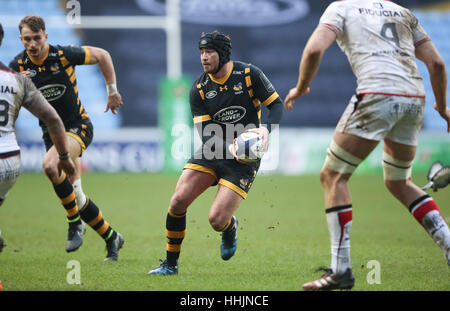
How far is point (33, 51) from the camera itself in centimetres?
636

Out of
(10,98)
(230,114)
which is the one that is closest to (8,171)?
(10,98)

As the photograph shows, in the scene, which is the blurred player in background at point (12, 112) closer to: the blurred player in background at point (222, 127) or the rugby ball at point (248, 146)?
the blurred player in background at point (222, 127)

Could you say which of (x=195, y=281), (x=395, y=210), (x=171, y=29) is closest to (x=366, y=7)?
(x=195, y=281)

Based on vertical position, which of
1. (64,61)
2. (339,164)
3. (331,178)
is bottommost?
(331,178)

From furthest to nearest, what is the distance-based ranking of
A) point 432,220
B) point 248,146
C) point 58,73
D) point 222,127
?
point 58,73, point 222,127, point 248,146, point 432,220

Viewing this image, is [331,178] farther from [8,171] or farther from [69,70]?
[69,70]

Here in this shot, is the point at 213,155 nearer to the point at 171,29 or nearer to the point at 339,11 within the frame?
the point at 339,11

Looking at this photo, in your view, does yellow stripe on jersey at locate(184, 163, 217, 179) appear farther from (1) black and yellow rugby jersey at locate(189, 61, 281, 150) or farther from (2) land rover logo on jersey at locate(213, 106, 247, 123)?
(2) land rover logo on jersey at locate(213, 106, 247, 123)

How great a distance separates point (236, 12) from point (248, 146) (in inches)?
615

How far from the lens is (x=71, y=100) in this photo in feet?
22.5

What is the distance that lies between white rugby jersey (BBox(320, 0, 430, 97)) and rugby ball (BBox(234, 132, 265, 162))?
126cm

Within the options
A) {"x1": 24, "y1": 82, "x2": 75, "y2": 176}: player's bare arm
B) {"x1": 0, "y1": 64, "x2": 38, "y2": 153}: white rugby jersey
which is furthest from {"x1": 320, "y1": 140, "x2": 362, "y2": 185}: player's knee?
{"x1": 0, "y1": 64, "x2": 38, "y2": 153}: white rugby jersey

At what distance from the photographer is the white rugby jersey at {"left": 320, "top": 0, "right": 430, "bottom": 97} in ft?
16.1

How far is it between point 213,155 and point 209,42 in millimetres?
1088
